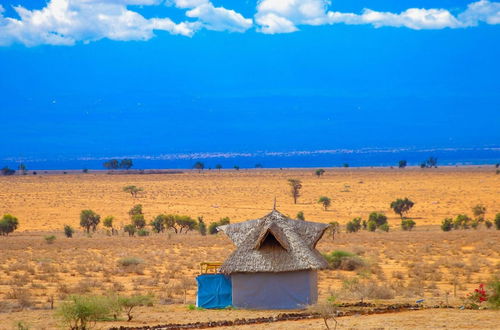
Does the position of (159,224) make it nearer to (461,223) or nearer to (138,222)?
(138,222)

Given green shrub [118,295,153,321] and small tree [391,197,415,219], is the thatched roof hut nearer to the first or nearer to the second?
green shrub [118,295,153,321]

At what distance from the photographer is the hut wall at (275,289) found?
22266 millimetres

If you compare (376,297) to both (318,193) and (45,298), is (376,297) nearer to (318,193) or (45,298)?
(45,298)

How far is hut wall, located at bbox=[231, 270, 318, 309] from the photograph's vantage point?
73.0ft

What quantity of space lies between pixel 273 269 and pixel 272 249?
692mm

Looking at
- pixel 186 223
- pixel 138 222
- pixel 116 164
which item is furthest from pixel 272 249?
pixel 116 164

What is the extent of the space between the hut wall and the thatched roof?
302 mm

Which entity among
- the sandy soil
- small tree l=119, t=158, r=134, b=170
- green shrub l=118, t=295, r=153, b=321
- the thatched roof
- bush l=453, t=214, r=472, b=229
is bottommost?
green shrub l=118, t=295, r=153, b=321

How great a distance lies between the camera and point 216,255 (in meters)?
35.5

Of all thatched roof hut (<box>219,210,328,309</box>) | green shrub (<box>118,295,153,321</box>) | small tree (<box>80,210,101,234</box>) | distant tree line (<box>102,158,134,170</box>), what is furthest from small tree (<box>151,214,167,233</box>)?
distant tree line (<box>102,158,134,170</box>)

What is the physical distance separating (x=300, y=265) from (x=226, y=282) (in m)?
2.19

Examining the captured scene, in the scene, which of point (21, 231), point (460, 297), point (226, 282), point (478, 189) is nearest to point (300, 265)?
point (226, 282)

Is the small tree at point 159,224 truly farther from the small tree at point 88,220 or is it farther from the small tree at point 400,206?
the small tree at point 400,206

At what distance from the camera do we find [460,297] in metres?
24.0
